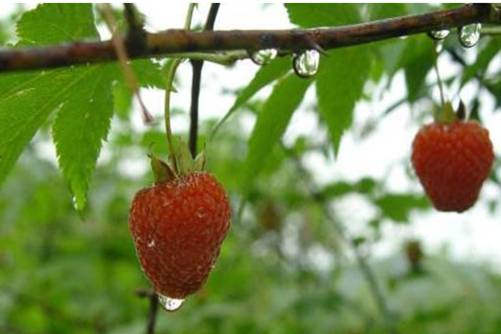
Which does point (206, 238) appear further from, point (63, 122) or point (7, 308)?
point (7, 308)

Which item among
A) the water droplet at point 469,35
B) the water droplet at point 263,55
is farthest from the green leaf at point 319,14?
the water droplet at point 263,55

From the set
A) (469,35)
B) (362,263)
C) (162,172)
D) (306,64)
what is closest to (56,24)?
(162,172)

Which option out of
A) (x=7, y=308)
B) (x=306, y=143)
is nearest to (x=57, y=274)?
(x=7, y=308)

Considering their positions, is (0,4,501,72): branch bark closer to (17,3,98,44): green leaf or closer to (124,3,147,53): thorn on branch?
(124,3,147,53): thorn on branch

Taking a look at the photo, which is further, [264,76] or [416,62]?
[416,62]

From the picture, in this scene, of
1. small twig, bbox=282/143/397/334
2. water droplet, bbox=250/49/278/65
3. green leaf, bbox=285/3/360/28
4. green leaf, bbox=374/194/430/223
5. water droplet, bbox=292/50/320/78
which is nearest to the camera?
water droplet, bbox=250/49/278/65

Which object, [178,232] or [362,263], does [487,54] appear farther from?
[362,263]

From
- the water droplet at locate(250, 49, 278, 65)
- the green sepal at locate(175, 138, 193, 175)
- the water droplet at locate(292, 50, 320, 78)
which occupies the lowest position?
the green sepal at locate(175, 138, 193, 175)

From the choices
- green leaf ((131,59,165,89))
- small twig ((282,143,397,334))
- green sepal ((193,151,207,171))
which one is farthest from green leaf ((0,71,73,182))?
small twig ((282,143,397,334))
